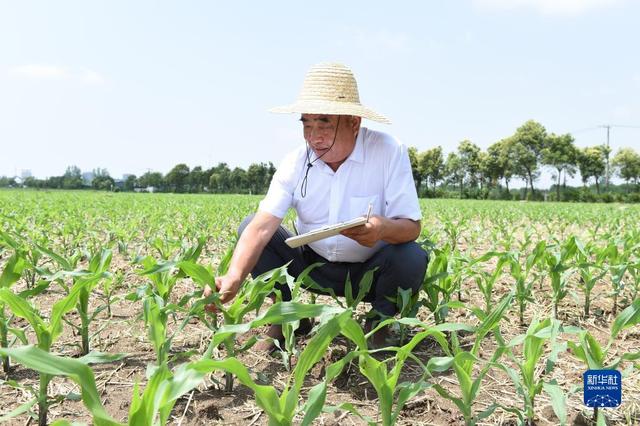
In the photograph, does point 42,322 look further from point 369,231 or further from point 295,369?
point 369,231

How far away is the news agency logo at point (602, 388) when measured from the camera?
188cm

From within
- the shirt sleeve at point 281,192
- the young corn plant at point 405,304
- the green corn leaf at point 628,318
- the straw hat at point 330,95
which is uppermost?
the straw hat at point 330,95

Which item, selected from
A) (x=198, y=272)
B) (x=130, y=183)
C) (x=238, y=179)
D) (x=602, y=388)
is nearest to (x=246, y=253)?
(x=198, y=272)

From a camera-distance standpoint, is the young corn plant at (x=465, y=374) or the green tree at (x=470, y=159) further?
the green tree at (x=470, y=159)

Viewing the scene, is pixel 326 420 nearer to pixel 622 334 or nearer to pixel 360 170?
pixel 360 170

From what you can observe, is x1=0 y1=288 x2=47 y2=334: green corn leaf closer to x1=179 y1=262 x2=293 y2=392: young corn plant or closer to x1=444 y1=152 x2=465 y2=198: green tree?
x1=179 y1=262 x2=293 y2=392: young corn plant

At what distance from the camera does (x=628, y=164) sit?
53.9 meters

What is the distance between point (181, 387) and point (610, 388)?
1.58 metres

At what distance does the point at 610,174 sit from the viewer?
5478cm

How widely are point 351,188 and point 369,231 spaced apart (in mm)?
458

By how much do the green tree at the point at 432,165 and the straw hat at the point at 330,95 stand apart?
62.2 metres

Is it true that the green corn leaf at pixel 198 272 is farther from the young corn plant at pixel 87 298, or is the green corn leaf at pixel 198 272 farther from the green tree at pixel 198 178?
the green tree at pixel 198 178

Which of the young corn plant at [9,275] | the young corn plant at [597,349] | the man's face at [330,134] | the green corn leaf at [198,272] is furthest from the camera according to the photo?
the man's face at [330,134]

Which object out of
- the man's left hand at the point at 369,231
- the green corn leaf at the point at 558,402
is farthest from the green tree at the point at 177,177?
the green corn leaf at the point at 558,402
